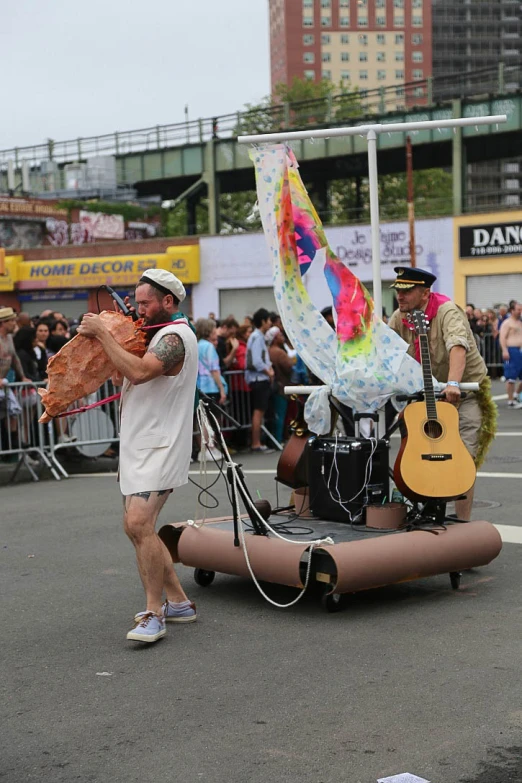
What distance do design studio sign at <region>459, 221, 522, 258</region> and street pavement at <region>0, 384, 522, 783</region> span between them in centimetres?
3224

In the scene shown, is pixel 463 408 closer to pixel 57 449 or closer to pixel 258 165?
pixel 258 165

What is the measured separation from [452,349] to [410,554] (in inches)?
Answer: 62.5

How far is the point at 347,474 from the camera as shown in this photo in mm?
7230

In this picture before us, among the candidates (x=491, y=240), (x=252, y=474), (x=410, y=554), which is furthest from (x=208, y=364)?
(x=491, y=240)

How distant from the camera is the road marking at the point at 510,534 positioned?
841 cm

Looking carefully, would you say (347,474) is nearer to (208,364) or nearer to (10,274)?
(208,364)

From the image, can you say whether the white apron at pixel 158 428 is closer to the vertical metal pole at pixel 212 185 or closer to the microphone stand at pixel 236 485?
the microphone stand at pixel 236 485

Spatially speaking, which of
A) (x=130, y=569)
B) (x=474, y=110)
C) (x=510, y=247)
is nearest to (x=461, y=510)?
(x=130, y=569)

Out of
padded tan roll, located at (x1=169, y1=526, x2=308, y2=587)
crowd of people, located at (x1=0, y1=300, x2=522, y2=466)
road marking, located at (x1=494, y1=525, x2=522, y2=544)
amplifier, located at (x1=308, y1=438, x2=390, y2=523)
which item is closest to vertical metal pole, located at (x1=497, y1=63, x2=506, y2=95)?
crowd of people, located at (x1=0, y1=300, x2=522, y2=466)

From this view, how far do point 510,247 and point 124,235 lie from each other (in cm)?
2372

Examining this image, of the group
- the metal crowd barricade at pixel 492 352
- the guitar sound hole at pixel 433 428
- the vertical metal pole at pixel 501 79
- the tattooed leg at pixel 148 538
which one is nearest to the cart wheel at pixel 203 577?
the tattooed leg at pixel 148 538

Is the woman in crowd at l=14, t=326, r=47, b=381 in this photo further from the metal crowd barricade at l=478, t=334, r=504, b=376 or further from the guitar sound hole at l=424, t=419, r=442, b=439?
the metal crowd barricade at l=478, t=334, r=504, b=376

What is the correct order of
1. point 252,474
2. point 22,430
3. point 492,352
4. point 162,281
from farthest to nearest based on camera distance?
point 492,352
point 22,430
point 252,474
point 162,281

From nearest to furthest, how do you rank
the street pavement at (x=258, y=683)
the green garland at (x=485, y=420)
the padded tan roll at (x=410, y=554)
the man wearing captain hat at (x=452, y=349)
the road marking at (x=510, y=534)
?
the street pavement at (x=258, y=683) → the padded tan roll at (x=410, y=554) → the man wearing captain hat at (x=452, y=349) → the green garland at (x=485, y=420) → the road marking at (x=510, y=534)
